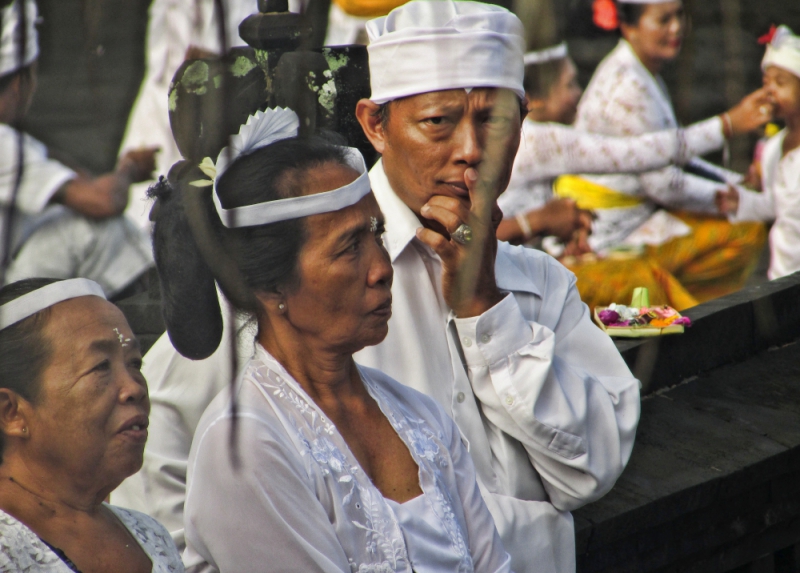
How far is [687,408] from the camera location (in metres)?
3.55

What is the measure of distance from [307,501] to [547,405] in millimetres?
837

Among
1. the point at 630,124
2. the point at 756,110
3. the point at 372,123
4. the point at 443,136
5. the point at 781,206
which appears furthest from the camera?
the point at 781,206

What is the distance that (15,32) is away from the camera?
0.53 meters

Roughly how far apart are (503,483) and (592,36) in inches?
114

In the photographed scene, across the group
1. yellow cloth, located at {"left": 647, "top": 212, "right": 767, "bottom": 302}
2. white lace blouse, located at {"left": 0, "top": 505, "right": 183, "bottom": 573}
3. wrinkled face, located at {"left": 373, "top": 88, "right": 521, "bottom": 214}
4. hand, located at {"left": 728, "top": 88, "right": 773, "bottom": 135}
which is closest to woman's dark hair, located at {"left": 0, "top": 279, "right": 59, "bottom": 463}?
white lace blouse, located at {"left": 0, "top": 505, "right": 183, "bottom": 573}

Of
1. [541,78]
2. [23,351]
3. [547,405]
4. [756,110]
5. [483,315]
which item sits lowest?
[547,405]

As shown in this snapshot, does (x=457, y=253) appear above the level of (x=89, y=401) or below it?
below

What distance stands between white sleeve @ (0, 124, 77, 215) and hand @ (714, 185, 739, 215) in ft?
16.6

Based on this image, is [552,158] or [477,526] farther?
[552,158]

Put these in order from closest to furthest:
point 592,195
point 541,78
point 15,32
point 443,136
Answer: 1. point 15,32
2. point 541,78
3. point 443,136
4. point 592,195

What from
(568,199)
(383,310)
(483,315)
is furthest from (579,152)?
(383,310)

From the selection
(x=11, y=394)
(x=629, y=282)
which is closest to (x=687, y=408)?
(x=629, y=282)

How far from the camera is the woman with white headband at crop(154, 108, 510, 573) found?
5.02ft

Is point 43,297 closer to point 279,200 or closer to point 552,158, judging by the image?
point 279,200
